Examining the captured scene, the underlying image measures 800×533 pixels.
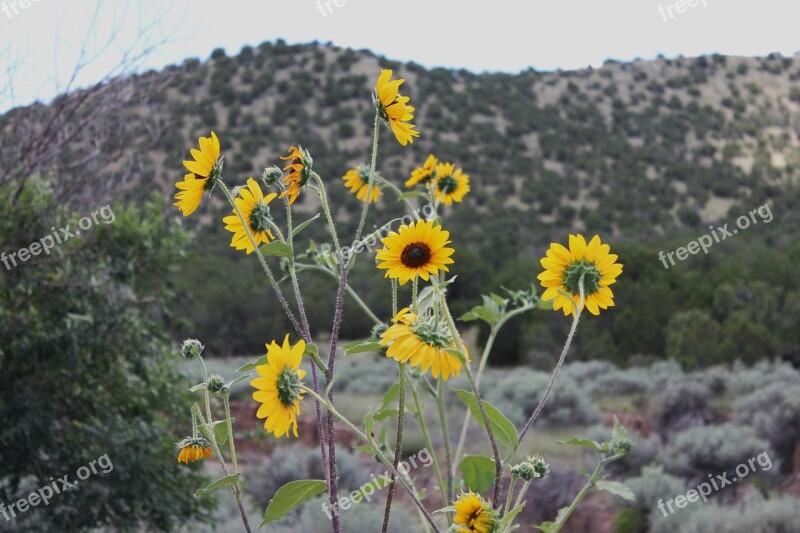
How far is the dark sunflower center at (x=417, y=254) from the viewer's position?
141cm

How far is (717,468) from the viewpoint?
23.0 ft

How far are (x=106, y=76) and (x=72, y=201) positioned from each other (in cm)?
92

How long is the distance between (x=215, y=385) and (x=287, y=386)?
23 centimetres

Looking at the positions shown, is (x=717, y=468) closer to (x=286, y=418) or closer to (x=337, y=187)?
(x=286, y=418)

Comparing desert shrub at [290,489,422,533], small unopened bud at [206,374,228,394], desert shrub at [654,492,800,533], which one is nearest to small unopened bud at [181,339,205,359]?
small unopened bud at [206,374,228,394]

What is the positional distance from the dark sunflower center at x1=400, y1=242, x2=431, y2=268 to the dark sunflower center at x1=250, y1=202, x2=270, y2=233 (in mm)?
295

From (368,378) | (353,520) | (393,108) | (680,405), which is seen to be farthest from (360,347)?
(368,378)

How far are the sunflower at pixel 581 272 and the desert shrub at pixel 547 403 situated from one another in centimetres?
724

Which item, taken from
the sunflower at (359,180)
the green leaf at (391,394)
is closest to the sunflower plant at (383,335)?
the green leaf at (391,394)

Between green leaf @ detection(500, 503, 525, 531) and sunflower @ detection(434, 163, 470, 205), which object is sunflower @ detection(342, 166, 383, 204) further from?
green leaf @ detection(500, 503, 525, 531)

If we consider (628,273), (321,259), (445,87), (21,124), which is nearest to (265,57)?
(445,87)

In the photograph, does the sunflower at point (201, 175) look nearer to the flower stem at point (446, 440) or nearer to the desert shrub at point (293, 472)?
the flower stem at point (446, 440)

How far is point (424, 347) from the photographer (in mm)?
1250

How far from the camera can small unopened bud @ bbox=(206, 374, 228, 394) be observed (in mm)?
1456
